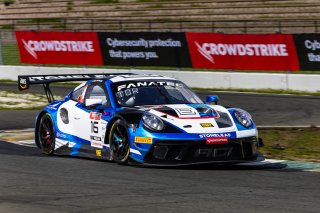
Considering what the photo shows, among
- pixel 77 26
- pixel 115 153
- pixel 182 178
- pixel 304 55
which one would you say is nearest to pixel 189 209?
pixel 182 178

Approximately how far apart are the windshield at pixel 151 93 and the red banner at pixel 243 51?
40.9 ft

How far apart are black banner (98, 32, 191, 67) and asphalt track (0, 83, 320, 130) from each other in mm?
3035

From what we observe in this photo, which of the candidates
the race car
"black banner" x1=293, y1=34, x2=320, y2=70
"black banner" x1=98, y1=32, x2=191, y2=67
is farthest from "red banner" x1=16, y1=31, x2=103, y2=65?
the race car

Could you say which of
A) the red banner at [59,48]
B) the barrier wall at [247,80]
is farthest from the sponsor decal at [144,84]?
the red banner at [59,48]

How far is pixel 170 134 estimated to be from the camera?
945 centimetres

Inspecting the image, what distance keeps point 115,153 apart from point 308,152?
10.2 ft

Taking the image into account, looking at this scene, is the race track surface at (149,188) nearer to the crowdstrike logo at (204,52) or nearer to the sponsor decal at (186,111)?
the sponsor decal at (186,111)

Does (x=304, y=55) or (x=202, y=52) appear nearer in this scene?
(x=304, y=55)

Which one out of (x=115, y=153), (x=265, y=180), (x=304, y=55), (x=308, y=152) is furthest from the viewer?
(x=304, y=55)

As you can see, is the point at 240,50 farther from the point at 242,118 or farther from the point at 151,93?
the point at 242,118

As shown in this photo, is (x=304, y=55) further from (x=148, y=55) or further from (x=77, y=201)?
(x=77, y=201)

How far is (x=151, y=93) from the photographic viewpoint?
10.7 meters

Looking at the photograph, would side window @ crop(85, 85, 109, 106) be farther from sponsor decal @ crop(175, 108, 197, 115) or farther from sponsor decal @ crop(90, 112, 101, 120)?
sponsor decal @ crop(175, 108, 197, 115)

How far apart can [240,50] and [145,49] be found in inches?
140
